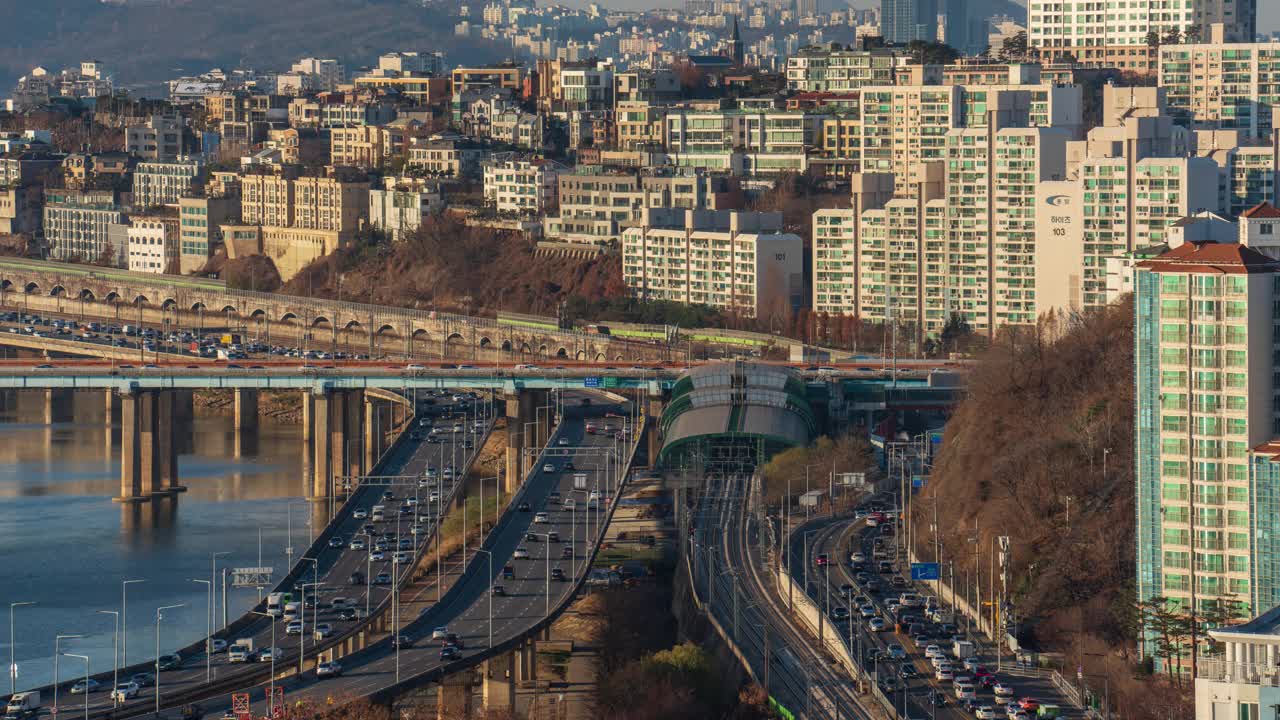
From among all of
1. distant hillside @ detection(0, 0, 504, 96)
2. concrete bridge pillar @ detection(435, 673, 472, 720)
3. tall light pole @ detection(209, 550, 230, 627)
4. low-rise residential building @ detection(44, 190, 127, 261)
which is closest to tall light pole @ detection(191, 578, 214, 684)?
tall light pole @ detection(209, 550, 230, 627)

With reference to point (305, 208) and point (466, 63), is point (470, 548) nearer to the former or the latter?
point (305, 208)

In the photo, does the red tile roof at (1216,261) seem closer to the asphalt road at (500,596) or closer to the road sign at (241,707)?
the asphalt road at (500,596)

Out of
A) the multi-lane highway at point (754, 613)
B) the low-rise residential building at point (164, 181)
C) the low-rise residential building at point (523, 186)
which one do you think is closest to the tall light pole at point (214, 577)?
the multi-lane highway at point (754, 613)

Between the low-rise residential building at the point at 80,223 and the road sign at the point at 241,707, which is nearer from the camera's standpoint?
the road sign at the point at 241,707

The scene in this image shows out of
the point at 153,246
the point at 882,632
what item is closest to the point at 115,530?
the point at 882,632

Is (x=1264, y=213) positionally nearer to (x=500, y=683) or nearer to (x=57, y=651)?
(x=500, y=683)

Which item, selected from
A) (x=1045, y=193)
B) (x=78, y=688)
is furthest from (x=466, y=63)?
(x=78, y=688)
